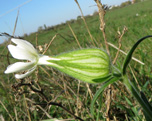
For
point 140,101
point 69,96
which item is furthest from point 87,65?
point 69,96

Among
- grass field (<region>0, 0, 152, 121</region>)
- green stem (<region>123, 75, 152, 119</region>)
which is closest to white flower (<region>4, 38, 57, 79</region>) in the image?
grass field (<region>0, 0, 152, 121</region>)

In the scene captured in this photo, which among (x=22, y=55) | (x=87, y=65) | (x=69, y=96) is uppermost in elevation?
(x=22, y=55)

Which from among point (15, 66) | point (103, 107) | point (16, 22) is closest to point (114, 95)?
point (103, 107)

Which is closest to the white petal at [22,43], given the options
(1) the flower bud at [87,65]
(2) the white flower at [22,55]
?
(2) the white flower at [22,55]

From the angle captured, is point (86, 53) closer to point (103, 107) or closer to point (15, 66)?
point (15, 66)

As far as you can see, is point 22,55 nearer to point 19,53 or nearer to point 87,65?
point 19,53

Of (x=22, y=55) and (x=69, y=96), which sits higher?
(x=22, y=55)

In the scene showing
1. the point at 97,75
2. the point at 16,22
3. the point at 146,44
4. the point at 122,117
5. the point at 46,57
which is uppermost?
the point at 16,22

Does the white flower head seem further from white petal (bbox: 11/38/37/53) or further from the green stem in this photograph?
the green stem

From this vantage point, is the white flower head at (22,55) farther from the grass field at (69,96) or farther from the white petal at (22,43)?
the grass field at (69,96)
